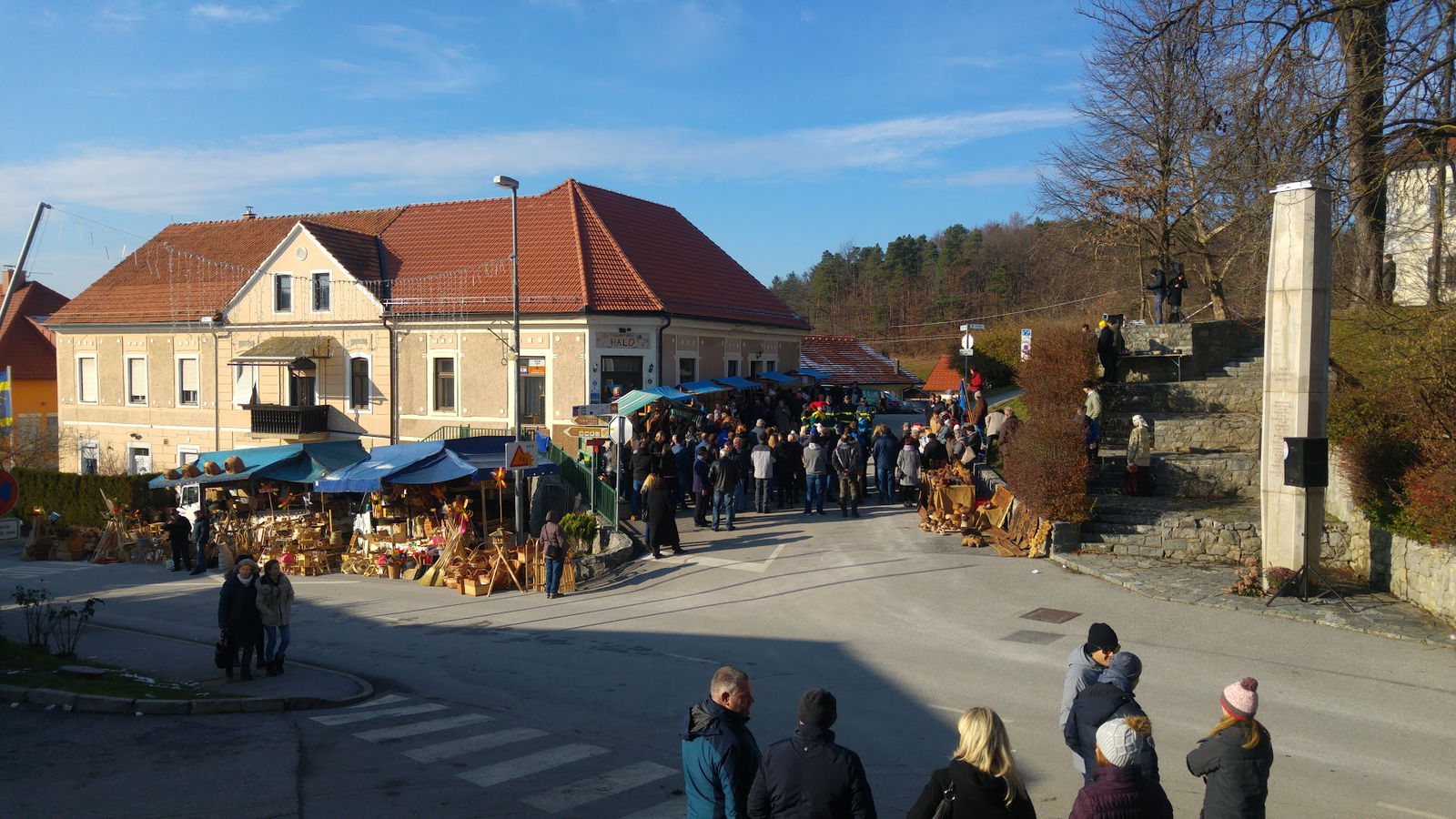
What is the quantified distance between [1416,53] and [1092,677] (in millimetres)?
13191

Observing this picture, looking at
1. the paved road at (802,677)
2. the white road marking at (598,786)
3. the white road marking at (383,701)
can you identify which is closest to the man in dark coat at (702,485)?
the paved road at (802,677)

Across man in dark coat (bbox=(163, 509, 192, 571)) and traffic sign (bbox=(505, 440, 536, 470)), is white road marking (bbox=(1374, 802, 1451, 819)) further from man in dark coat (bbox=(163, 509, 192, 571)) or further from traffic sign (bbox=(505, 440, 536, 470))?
man in dark coat (bbox=(163, 509, 192, 571))

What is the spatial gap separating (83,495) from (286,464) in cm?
1282

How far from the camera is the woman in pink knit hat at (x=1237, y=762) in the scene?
529 centimetres

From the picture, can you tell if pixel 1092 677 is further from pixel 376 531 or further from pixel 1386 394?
pixel 376 531

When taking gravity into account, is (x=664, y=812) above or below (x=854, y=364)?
below

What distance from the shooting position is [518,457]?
704 inches

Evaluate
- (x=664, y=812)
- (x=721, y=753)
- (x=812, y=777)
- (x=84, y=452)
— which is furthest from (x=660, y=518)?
(x=84, y=452)

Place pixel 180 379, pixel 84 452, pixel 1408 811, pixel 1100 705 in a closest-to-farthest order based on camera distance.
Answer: pixel 1100 705, pixel 1408 811, pixel 180 379, pixel 84 452

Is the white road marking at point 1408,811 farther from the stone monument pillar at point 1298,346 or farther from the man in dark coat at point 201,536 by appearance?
the man in dark coat at point 201,536

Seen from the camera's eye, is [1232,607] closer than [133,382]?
Yes

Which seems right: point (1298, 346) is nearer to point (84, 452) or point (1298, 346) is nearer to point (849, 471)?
point (849, 471)

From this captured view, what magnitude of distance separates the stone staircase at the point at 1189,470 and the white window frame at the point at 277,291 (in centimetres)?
2611

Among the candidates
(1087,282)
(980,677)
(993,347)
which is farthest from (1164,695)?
(1087,282)
